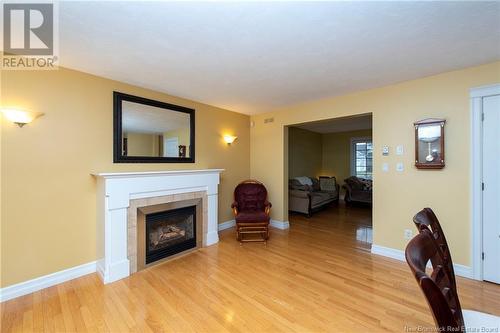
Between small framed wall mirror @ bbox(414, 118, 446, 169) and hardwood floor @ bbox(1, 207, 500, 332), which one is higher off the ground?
small framed wall mirror @ bbox(414, 118, 446, 169)

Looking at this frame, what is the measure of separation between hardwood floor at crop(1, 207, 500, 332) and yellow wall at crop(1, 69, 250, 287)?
41 cm

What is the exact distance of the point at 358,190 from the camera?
6336mm

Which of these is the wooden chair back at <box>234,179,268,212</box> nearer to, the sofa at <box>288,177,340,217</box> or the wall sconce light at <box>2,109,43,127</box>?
the sofa at <box>288,177,340,217</box>

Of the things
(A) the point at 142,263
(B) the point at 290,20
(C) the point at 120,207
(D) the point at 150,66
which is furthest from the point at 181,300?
(B) the point at 290,20

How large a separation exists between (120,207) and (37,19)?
185 cm

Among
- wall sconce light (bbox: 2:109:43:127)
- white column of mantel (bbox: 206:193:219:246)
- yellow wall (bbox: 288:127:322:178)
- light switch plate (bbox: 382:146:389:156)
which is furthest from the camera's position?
yellow wall (bbox: 288:127:322:178)

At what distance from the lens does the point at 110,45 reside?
77.0 inches

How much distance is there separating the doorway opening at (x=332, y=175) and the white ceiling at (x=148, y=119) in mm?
2197

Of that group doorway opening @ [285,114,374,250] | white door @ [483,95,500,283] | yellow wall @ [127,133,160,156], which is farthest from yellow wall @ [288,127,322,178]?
white door @ [483,95,500,283]

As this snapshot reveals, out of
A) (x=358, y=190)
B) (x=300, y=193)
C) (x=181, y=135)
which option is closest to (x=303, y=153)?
(x=358, y=190)

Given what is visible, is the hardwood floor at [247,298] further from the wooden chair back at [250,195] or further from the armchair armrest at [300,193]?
the armchair armrest at [300,193]

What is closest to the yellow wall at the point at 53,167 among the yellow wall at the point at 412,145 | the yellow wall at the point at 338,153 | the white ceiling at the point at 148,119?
the white ceiling at the point at 148,119

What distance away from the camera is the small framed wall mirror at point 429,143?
2.59 metres

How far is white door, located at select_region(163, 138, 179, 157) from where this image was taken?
330 cm
